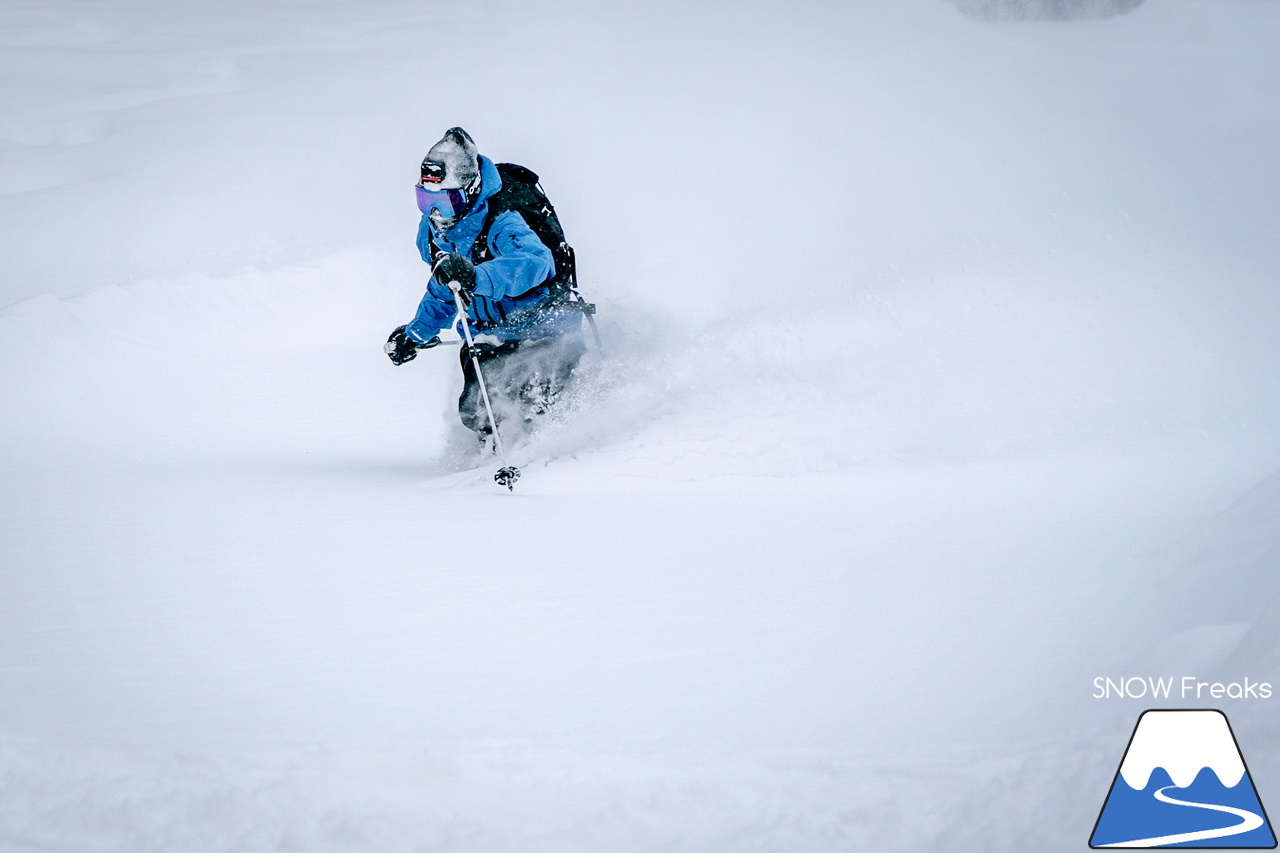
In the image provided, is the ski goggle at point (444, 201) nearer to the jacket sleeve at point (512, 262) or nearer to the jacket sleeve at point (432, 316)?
the jacket sleeve at point (512, 262)

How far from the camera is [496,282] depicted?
479 centimetres

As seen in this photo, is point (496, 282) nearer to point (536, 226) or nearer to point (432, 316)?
point (536, 226)

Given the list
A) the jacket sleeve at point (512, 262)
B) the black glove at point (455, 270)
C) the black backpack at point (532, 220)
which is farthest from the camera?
the black backpack at point (532, 220)

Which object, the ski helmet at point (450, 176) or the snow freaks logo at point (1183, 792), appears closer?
the snow freaks logo at point (1183, 792)

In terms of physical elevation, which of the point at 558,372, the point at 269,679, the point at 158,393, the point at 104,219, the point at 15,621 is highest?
the point at 104,219

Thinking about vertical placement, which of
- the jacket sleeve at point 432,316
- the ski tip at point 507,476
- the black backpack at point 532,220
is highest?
the black backpack at point 532,220

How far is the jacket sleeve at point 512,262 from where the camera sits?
4766mm

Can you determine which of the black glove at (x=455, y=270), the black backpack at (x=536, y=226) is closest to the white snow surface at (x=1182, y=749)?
the black glove at (x=455, y=270)

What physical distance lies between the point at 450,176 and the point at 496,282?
22.1 inches

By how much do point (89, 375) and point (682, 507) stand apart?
6844 millimetres

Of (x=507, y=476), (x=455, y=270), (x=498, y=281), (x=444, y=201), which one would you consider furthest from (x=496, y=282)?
(x=507, y=476)

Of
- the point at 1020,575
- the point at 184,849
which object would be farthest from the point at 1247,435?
the point at 184,849

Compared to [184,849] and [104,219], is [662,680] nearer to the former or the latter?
[184,849]

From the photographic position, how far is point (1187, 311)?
260 inches
